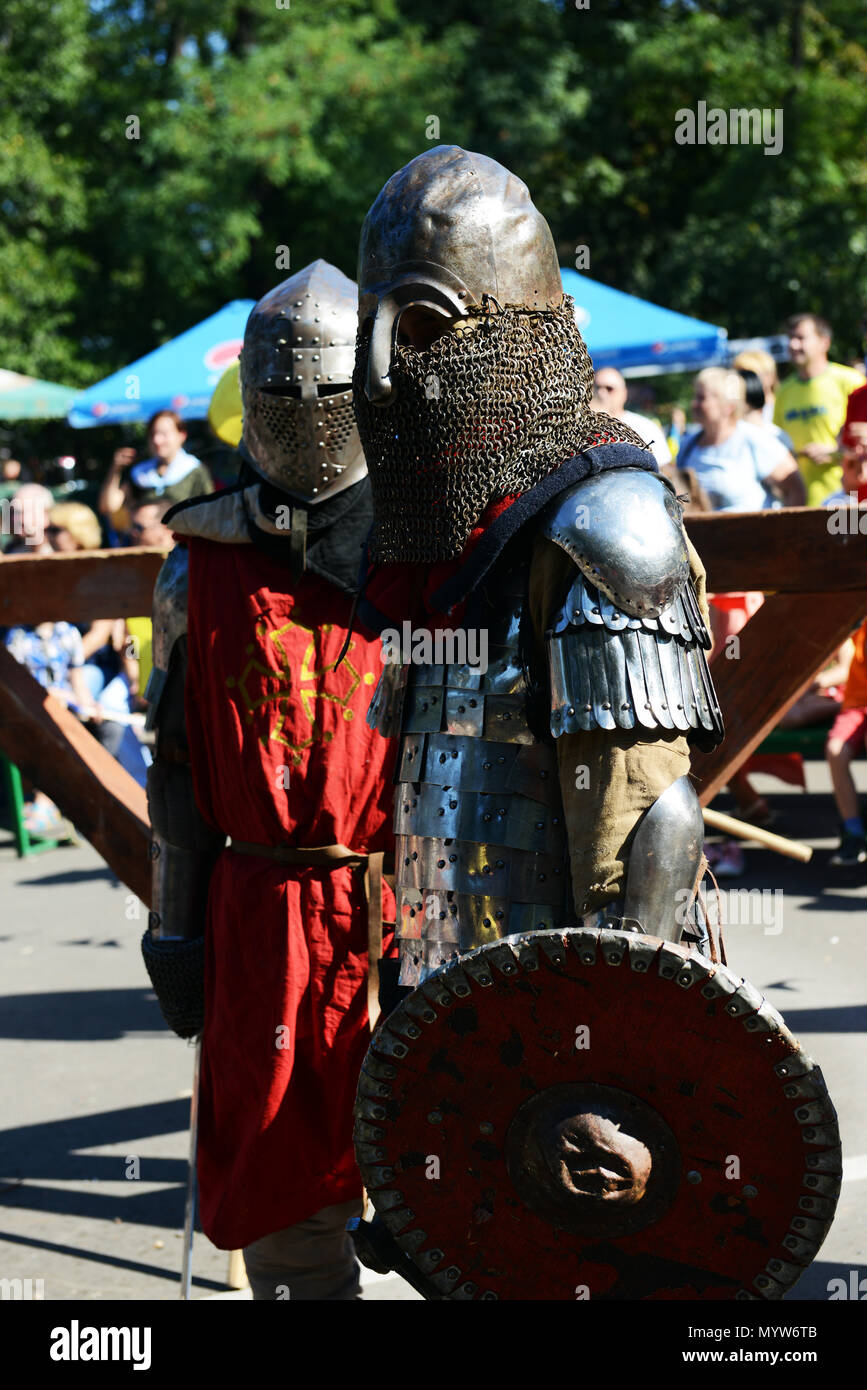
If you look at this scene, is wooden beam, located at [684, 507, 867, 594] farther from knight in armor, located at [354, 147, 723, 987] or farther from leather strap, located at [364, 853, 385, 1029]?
knight in armor, located at [354, 147, 723, 987]

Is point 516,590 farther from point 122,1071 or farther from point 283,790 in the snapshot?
point 122,1071

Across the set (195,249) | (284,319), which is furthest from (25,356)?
(284,319)

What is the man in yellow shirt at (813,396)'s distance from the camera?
26.0 ft

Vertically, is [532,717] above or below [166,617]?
below

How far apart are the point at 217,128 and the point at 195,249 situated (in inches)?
56.4

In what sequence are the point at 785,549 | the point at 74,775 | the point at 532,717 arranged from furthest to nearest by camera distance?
1. the point at 74,775
2. the point at 785,549
3. the point at 532,717

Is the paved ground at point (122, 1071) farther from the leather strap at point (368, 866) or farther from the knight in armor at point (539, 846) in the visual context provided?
the knight in armor at point (539, 846)

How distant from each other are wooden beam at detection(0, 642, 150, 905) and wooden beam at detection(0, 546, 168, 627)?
0.64 feet

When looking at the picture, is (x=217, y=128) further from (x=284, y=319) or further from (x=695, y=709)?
(x=695, y=709)

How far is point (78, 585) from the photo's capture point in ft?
11.5

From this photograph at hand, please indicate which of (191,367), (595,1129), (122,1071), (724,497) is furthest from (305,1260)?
(191,367)

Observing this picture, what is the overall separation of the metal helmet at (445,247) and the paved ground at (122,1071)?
2.32 meters

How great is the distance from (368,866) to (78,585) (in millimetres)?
1227

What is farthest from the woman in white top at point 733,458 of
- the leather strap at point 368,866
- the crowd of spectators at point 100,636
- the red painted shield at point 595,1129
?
the red painted shield at point 595,1129
